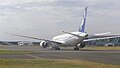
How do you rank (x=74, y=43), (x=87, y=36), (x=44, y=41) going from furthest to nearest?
(x=44, y=41) < (x=74, y=43) < (x=87, y=36)

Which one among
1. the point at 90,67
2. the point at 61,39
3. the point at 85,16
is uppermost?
the point at 85,16

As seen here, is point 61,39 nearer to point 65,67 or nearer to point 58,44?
point 58,44

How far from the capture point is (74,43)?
83062 millimetres

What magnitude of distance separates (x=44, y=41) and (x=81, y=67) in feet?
209

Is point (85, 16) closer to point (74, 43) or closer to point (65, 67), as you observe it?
point (74, 43)

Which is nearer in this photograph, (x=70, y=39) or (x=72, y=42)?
(x=72, y=42)

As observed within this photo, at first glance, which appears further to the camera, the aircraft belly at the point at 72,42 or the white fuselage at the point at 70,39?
the aircraft belly at the point at 72,42

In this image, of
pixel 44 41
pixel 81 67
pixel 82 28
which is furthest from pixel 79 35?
pixel 81 67

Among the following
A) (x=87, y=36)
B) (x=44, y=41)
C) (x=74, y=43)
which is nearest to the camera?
(x=87, y=36)

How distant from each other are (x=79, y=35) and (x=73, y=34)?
1.55m

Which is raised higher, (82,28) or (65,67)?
(82,28)

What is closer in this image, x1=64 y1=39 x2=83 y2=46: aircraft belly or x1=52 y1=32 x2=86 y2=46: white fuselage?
x1=52 y1=32 x2=86 y2=46: white fuselage

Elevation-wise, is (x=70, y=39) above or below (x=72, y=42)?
above

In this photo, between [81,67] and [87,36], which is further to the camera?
[87,36]
